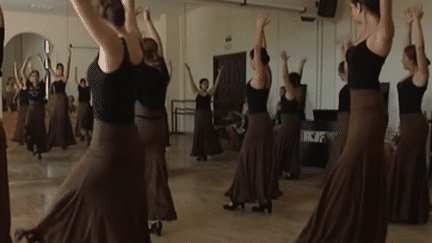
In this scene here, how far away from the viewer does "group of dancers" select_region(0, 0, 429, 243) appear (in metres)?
1.73

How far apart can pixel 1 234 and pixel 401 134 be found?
3470mm

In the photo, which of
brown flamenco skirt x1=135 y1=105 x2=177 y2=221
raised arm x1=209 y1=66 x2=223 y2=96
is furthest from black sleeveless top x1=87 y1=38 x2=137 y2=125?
raised arm x1=209 y1=66 x2=223 y2=96

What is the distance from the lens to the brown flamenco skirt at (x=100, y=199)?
1718mm

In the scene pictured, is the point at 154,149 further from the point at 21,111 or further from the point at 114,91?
the point at 21,111

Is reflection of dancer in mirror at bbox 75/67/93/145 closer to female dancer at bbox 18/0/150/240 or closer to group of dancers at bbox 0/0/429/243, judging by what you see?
group of dancers at bbox 0/0/429/243

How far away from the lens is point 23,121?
5.02 meters

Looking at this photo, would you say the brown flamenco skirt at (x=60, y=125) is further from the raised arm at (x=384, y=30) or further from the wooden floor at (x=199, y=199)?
the raised arm at (x=384, y=30)

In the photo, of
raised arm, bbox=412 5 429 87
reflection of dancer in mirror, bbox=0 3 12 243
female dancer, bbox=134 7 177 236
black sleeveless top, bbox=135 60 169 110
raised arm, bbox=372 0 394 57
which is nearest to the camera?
reflection of dancer in mirror, bbox=0 3 12 243

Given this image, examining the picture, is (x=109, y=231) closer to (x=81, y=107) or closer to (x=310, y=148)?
(x=81, y=107)

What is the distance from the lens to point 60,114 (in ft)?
17.8

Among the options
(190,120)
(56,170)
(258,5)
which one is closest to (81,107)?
(56,170)

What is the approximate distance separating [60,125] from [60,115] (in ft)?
0.45

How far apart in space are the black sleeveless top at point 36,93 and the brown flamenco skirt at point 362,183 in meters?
3.71

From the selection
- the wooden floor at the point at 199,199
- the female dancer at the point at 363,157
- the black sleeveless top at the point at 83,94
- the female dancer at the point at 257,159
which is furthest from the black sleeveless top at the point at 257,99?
the black sleeveless top at the point at 83,94
